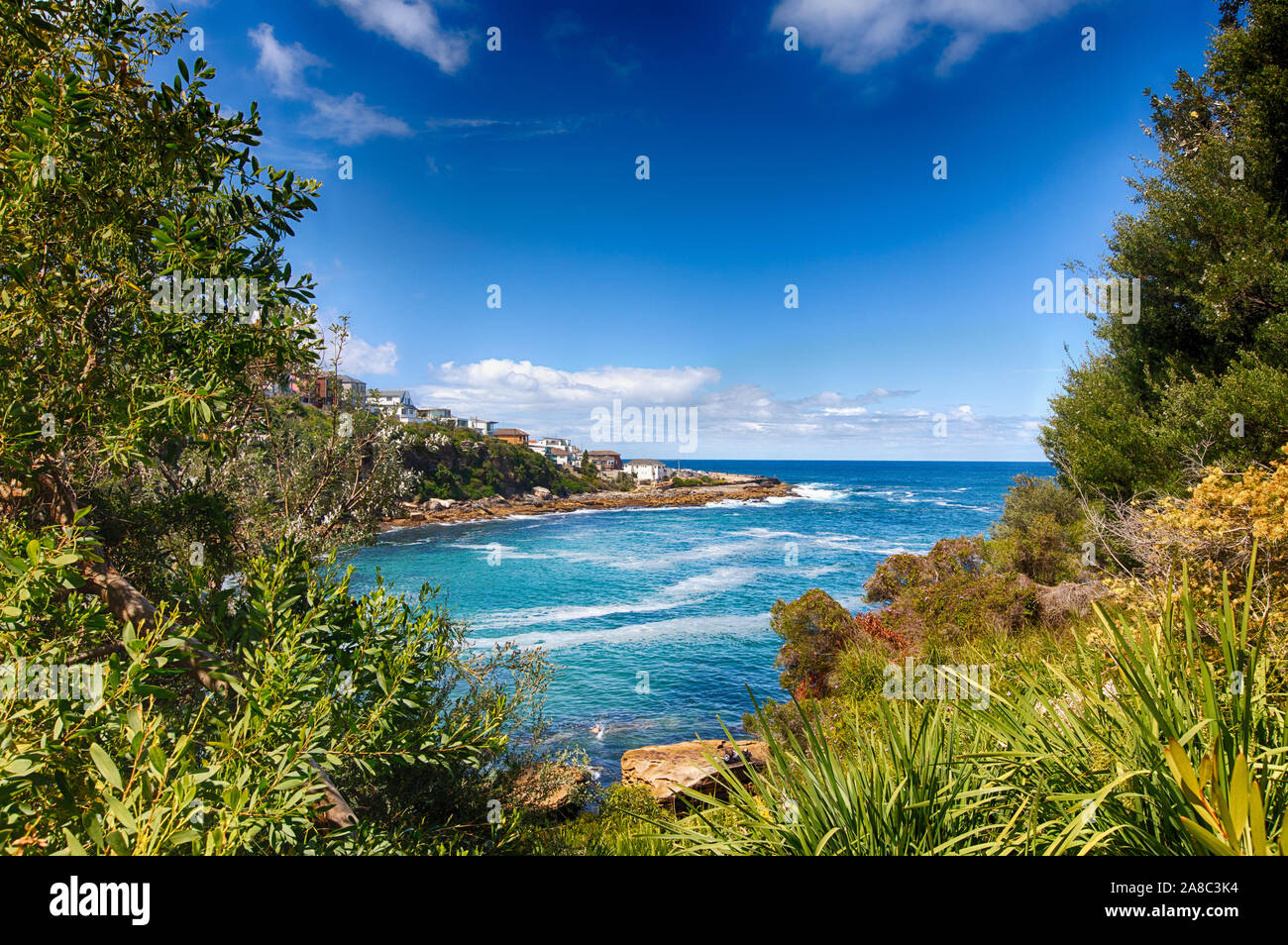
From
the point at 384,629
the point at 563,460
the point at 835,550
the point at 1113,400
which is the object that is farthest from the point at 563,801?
the point at 563,460

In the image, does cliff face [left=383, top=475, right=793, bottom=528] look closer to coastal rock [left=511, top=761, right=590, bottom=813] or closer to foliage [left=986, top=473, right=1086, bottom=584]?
coastal rock [left=511, top=761, right=590, bottom=813]

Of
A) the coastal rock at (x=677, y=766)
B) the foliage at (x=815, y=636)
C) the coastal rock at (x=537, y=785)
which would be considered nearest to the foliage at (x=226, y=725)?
the coastal rock at (x=537, y=785)

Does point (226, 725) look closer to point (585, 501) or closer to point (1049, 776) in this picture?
point (1049, 776)

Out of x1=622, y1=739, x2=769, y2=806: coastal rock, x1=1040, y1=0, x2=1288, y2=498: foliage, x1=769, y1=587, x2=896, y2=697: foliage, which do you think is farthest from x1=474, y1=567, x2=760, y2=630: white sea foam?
x1=1040, y1=0, x2=1288, y2=498: foliage

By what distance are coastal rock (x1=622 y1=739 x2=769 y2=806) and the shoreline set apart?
26.1 m

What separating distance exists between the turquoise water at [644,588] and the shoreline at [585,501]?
2948 millimetres

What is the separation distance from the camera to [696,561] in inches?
1539

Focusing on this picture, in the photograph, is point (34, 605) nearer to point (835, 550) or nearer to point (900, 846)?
point (900, 846)

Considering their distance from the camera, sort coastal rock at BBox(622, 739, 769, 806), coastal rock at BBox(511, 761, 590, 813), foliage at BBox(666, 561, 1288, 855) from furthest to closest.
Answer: coastal rock at BBox(622, 739, 769, 806) < coastal rock at BBox(511, 761, 590, 813) < foliage at BBox(666, 561, 1288, 855)

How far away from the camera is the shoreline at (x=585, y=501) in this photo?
53.6 m

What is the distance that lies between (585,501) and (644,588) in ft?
A: 137

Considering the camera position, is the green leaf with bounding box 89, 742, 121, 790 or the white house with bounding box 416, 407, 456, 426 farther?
the white house with bounding box 416, 407, 456, 426

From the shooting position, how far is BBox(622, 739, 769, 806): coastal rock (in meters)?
11.3
